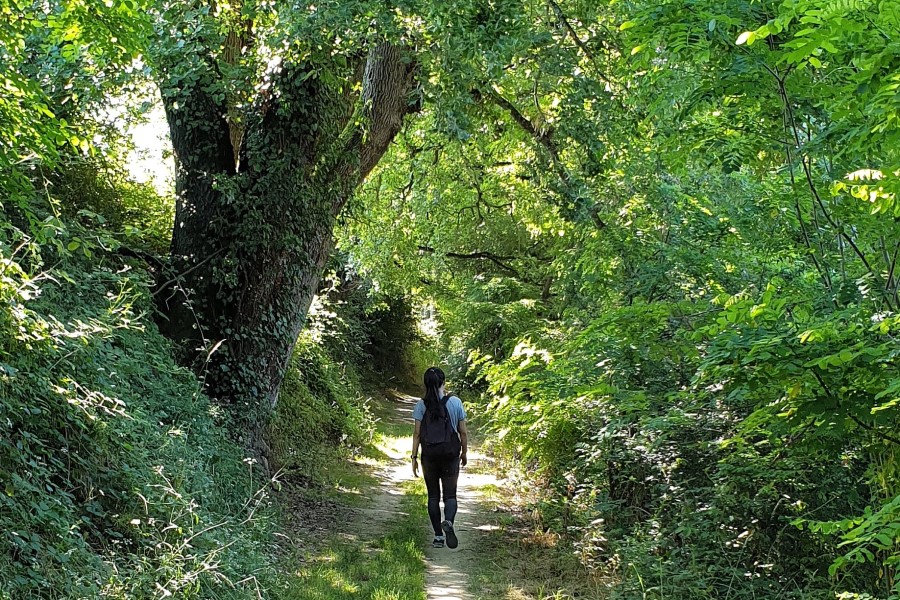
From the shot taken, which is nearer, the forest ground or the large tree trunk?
the forest ground

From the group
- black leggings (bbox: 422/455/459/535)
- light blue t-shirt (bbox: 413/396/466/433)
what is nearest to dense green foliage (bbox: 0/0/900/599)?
light blue t-shirt (bbox: 413/396/466/433)

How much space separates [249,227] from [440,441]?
3.23 metres

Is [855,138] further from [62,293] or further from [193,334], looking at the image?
[193,334]

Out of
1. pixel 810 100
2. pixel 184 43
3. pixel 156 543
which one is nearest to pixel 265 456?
pixel 156 543

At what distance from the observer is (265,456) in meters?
8.94

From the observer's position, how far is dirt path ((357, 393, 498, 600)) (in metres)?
6.85

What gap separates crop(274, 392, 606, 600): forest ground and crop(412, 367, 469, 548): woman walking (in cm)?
58

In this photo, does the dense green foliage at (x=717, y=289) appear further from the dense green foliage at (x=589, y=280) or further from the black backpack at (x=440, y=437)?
the black backpack at (x=440, y=437)

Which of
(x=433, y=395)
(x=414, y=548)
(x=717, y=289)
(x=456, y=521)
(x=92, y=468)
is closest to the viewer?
(x=92, y=468)

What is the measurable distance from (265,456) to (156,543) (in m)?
4.19

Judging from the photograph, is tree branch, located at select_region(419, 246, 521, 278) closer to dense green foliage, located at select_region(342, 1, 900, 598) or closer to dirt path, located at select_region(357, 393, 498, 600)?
dirt path, located at select_region(357, 393, 498, 600)

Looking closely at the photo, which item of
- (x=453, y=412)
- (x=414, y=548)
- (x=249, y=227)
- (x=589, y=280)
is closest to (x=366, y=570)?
(x=414, y=548)

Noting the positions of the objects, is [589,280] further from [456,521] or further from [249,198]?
[249,198]

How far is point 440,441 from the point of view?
7.58 meters
